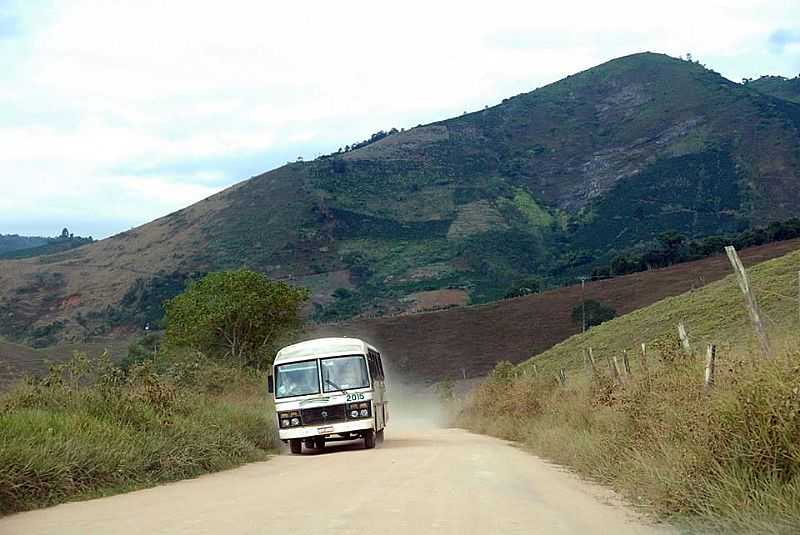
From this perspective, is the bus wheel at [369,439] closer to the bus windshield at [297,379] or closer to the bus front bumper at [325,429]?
the bus front bumper at [325,429]

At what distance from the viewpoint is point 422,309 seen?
8794cm

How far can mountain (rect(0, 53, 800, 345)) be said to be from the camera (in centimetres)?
9838

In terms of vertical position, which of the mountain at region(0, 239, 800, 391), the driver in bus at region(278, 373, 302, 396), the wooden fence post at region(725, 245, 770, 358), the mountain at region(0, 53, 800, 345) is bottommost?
the mountain at region(0, 239, 800, 391)

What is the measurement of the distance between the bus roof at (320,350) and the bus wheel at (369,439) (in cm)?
215

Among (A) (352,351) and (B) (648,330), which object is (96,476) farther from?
(B) (648,330)

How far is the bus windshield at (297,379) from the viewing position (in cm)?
2312

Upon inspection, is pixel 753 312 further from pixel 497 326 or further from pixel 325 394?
pixel 497 326

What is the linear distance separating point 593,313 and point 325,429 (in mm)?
46539

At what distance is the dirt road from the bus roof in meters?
7.99

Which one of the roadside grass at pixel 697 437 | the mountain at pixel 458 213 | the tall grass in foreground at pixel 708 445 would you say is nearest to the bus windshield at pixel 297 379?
the roadside grass at pixel 697 437

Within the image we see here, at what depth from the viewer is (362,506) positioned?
10.4m

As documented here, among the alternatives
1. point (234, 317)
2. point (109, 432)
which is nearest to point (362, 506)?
point (109, 432)

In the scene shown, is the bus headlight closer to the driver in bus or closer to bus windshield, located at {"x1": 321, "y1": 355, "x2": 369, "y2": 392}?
bus windshield, located at {"x1": 321, "y1": 355, "x2": 369, "y2": 392}

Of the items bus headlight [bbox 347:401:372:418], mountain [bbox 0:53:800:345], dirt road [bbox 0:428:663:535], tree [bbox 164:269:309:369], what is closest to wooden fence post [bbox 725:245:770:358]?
dirt road [bbox 0:428:663:535]
